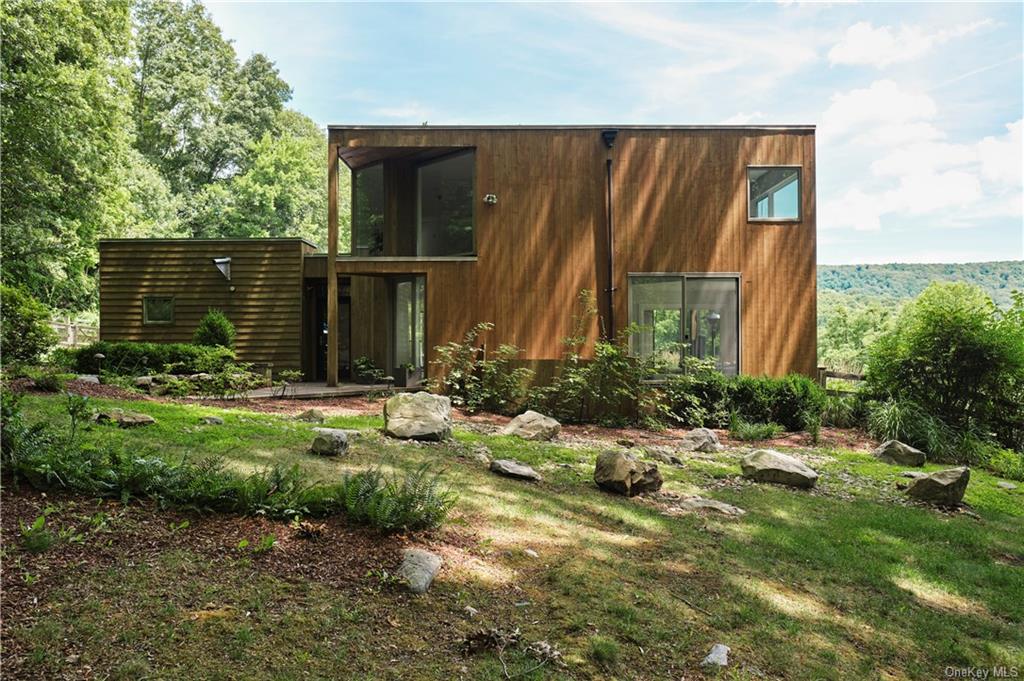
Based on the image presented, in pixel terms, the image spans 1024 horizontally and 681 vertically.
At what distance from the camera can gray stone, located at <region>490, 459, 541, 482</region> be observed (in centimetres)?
549

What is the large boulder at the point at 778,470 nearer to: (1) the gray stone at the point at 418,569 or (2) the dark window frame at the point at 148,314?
(1) the gray stone at the point at 418,569

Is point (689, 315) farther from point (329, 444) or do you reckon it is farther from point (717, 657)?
point (717, 657)

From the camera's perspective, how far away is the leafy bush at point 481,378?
10094mm

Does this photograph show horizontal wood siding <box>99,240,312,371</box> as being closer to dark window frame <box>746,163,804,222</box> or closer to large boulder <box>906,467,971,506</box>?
dark window frame <box>746,163,804,222</box>

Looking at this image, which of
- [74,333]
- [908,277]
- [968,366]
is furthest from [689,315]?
[908,277]

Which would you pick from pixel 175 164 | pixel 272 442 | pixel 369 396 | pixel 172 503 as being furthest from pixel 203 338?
pixel 175 164

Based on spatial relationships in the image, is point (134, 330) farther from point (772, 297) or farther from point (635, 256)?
point (772, 297)

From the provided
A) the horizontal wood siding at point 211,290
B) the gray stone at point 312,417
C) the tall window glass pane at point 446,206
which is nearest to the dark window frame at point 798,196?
the tall window glass pane at point 446,206

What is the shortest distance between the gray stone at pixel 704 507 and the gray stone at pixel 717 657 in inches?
91.5

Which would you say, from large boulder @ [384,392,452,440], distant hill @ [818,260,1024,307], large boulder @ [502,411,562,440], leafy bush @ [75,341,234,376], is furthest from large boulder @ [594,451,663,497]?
distant hill @ [818,260,1024,307]

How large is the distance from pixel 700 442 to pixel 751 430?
1.32 metres

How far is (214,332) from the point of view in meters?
13.5

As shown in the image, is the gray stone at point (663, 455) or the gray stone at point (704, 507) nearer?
the gray stone at point (704, 507)

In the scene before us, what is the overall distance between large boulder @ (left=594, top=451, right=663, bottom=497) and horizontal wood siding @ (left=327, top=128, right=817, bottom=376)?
19.6 ft
